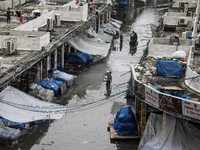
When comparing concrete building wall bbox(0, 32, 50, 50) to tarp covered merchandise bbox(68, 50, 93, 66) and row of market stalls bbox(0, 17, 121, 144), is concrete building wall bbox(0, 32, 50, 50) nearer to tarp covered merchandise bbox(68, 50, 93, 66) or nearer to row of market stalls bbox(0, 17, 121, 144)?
row of market stalls bbox(0, 17, 121, 144)

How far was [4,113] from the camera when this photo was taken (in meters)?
17.2

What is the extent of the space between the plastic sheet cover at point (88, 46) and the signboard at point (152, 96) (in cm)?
1344

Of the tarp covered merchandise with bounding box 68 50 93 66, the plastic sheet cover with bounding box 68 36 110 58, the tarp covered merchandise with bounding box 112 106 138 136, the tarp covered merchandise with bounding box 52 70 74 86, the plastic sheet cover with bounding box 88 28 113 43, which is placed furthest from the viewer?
the plastic sheet cover with bounding box 88 28 113 43

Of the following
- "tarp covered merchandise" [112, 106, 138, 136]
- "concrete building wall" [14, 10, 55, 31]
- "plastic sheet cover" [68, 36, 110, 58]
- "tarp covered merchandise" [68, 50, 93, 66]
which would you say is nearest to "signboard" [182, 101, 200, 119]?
"tarp covered merchandise" [112, 106, 138, 136]

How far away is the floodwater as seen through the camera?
730 inches

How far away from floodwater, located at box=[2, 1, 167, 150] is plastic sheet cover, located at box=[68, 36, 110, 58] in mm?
1475

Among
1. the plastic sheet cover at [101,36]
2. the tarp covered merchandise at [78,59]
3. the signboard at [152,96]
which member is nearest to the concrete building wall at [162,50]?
the signboard at [152,96]

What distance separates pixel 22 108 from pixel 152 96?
5.99 metres

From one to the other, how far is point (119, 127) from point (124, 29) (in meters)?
32.1

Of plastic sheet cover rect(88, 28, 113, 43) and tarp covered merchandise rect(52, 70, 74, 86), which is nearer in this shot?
tarp covered merchandise rect(52, 70, 74, 86)

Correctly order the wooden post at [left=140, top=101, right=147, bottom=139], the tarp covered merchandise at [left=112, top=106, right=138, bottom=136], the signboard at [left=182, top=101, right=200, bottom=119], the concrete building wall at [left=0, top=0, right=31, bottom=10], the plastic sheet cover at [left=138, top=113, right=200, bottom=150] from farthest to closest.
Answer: the concrete building wall at [left=0, top=0, right=31, bottom=10] → the tarp covered merchandise at [left=112, top=106, right=138, bottom=136] → the wooden post at [left=140, top=101, right=147, bottom=139] → the plastic sheet cover at [left=138, top=113, right=200, bottom=150] → the signboard at [left=182, top=101, right=200, bottom=119]

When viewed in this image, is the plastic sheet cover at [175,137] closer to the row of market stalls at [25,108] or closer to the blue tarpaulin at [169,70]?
the blue tarpaulin at [169,70]

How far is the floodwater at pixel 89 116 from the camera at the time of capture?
18547 millimetres

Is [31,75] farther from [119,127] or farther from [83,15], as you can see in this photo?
[83,15]
